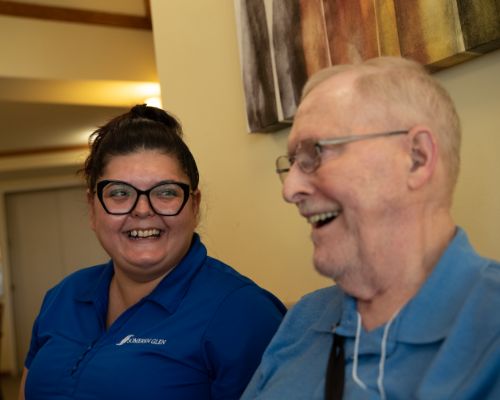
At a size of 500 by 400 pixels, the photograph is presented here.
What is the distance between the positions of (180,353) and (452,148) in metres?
0.87

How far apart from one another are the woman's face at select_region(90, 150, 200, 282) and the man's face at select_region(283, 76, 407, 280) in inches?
25.8

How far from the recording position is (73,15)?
13.8 ft

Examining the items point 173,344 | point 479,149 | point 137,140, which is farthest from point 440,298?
point 137,140

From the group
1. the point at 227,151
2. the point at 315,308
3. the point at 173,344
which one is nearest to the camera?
the point at 315,308

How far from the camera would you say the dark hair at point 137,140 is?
5.83 feet

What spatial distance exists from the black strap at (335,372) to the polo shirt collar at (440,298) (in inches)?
5.1

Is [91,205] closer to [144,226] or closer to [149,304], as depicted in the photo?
[144,226]

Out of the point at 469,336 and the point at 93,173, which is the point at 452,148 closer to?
the point at 469,336

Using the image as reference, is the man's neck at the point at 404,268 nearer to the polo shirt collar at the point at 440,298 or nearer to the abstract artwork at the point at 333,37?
the polo shirt collar at the point at 440,298

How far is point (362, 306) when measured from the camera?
1176 mm

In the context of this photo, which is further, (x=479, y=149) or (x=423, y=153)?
(x=479, y=149)

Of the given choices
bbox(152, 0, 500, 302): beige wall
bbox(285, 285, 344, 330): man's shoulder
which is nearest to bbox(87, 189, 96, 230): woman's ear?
bbox(152, 0, 500, 302): beige wall

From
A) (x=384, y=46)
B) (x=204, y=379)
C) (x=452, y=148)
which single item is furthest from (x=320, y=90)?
(x=204, y=379)

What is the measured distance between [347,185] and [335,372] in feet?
1.11
